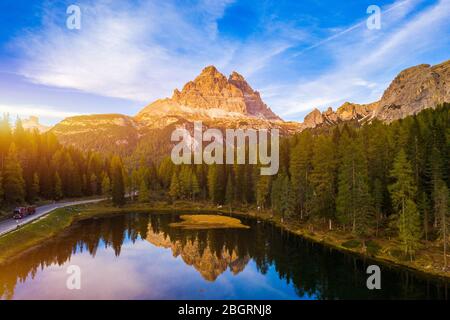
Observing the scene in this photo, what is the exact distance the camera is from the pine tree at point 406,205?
47.4m

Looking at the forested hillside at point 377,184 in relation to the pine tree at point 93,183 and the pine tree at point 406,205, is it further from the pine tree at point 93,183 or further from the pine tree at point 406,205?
the pine tree at point 93,183

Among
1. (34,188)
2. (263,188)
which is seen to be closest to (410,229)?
(263,188)

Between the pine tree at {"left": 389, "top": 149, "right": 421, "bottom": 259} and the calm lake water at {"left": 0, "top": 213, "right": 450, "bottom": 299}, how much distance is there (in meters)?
5.81

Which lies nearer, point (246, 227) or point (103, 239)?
point (103, 239)

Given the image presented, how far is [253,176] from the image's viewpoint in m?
112

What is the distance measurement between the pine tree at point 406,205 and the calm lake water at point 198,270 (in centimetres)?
581

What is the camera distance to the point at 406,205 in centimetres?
5191

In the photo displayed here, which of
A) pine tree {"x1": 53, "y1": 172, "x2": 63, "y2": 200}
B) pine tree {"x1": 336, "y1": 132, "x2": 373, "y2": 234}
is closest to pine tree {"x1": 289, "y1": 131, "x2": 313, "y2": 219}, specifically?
pine tree {"x1": 336, "y1": 132, "x2": 373, "y2": 234}

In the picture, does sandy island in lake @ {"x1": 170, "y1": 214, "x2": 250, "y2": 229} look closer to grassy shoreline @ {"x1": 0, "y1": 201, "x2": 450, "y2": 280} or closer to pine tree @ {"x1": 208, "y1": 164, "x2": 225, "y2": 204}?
grassy shoreline @ {"x1": 0, "y1": 201, "x2": 450, "y2": 280}

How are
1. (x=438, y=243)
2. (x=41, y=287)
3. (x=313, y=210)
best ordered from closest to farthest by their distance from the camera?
(x=41, y=287) → (x=438, y=243) → (x=313, y=210)

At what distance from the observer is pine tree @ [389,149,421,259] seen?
1868 inches
